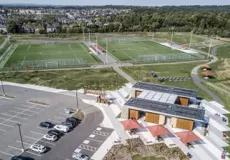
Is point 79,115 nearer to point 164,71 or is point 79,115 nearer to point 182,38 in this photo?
point 164,71

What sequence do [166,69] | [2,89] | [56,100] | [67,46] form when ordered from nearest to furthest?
1. [56,100]
2. [2,89]
3. [166,69]
4. [67,46]

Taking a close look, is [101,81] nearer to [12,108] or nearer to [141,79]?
[141,79]

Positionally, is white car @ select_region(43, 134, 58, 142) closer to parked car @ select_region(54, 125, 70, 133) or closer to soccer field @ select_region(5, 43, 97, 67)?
parked car @ select_region(54, 125, 70, 133)

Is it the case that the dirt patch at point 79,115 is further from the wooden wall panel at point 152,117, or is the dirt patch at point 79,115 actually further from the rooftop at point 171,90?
the rooftop at point 171,90

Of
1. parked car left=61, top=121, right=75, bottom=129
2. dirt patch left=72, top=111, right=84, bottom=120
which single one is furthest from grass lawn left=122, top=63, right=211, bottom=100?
parked car left=61, top=121, right=75, bottom=129

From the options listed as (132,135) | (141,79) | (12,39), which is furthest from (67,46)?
(132,135)

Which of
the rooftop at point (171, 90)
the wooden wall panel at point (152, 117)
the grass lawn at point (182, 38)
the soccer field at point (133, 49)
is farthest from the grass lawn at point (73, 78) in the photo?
the grass lawn at point (182, 38)

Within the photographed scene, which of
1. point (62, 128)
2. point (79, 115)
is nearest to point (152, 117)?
point (79, 115)
